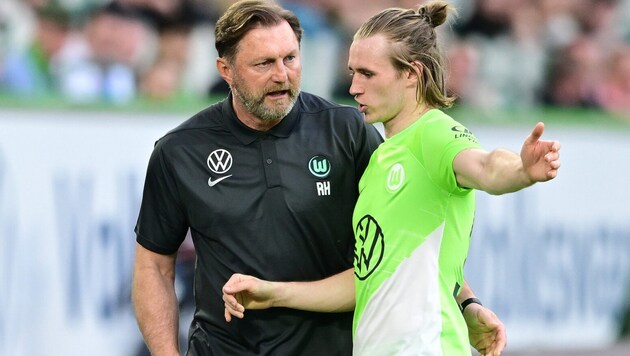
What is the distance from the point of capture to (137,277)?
4.41 meters

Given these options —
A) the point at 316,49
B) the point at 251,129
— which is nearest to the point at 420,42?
the point at 251,129

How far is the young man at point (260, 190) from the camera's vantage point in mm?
4152

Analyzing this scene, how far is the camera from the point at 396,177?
3.65 meters

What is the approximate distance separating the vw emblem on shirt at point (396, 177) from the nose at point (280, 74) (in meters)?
0.64

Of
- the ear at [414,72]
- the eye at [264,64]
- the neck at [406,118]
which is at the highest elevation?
the eye at [264,64]

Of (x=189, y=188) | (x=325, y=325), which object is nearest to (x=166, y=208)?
(x=189, y=188)

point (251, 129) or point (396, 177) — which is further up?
point (251, 129)

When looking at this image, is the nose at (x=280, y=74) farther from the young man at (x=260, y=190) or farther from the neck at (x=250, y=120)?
the neck at (x=250, y=120)

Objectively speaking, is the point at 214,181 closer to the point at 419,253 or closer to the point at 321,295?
the point at 321,295

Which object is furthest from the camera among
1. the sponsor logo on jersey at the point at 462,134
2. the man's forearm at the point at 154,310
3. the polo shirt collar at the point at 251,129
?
the man's forearm at the point at 154,310

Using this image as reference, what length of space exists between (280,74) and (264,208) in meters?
0.52

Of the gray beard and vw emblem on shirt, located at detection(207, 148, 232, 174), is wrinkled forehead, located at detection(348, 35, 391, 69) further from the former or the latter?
vw emblem on shirt, located at detection(207, 148, 232, 174)

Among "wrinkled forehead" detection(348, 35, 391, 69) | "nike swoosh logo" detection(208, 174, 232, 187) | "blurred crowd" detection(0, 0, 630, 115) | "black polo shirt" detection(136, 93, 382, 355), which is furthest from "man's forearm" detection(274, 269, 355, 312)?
"blurred crowd" detection(0, 0, 630, 115)

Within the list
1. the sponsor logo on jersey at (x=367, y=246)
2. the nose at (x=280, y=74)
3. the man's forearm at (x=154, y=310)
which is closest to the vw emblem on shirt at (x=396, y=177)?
the sponsor logo on jersey at (x=367, y=246)
